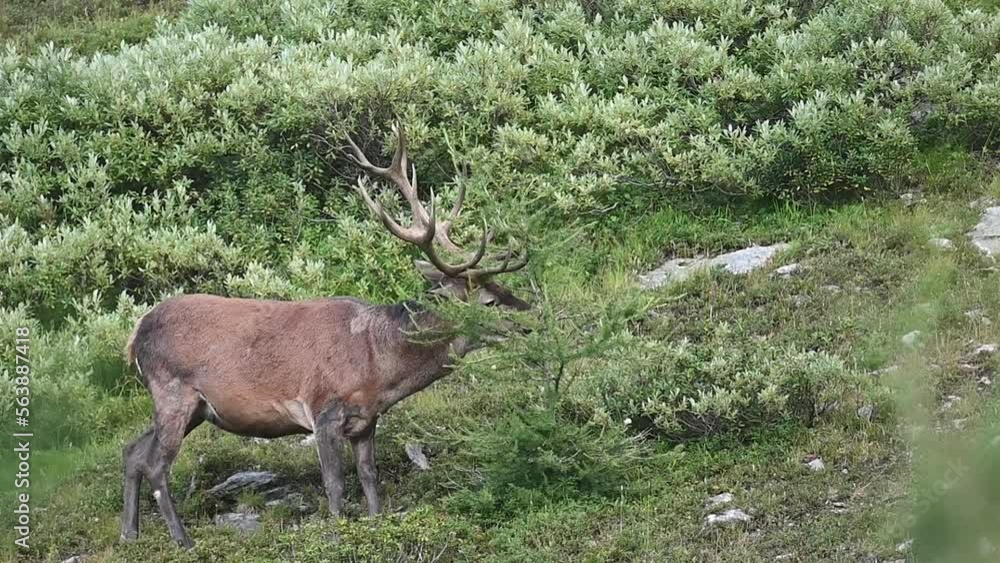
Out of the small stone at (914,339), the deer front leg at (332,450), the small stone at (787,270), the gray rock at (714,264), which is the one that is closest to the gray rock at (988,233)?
the small stone at (787,270)

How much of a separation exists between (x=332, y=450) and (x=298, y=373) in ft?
1.90

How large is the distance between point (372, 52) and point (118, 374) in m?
5.96

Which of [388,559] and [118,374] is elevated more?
[388,559]

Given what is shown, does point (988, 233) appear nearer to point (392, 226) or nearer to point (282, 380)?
point (392, 226)

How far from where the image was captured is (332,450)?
342 inches

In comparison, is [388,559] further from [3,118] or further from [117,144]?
[3,118]

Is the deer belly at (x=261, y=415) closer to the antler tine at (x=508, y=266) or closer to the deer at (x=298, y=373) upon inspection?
the deer at (x=298, y=373)

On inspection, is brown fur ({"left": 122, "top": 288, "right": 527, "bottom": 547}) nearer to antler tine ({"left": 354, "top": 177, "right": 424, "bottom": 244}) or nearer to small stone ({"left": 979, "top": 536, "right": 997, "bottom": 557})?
antler tine ({"left": 354, "top": 177, "right": 424, "bottom": 244})

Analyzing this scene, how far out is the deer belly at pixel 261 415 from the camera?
8859mm

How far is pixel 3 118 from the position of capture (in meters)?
15.2

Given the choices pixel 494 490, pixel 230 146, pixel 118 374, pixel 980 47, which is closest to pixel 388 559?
pixel 494 490

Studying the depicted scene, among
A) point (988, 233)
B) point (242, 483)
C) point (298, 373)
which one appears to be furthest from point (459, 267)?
point (988, 233)

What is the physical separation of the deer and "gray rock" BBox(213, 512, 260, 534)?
1.44 ft

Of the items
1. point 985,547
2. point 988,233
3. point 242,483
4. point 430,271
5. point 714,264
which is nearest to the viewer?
point 985,547
